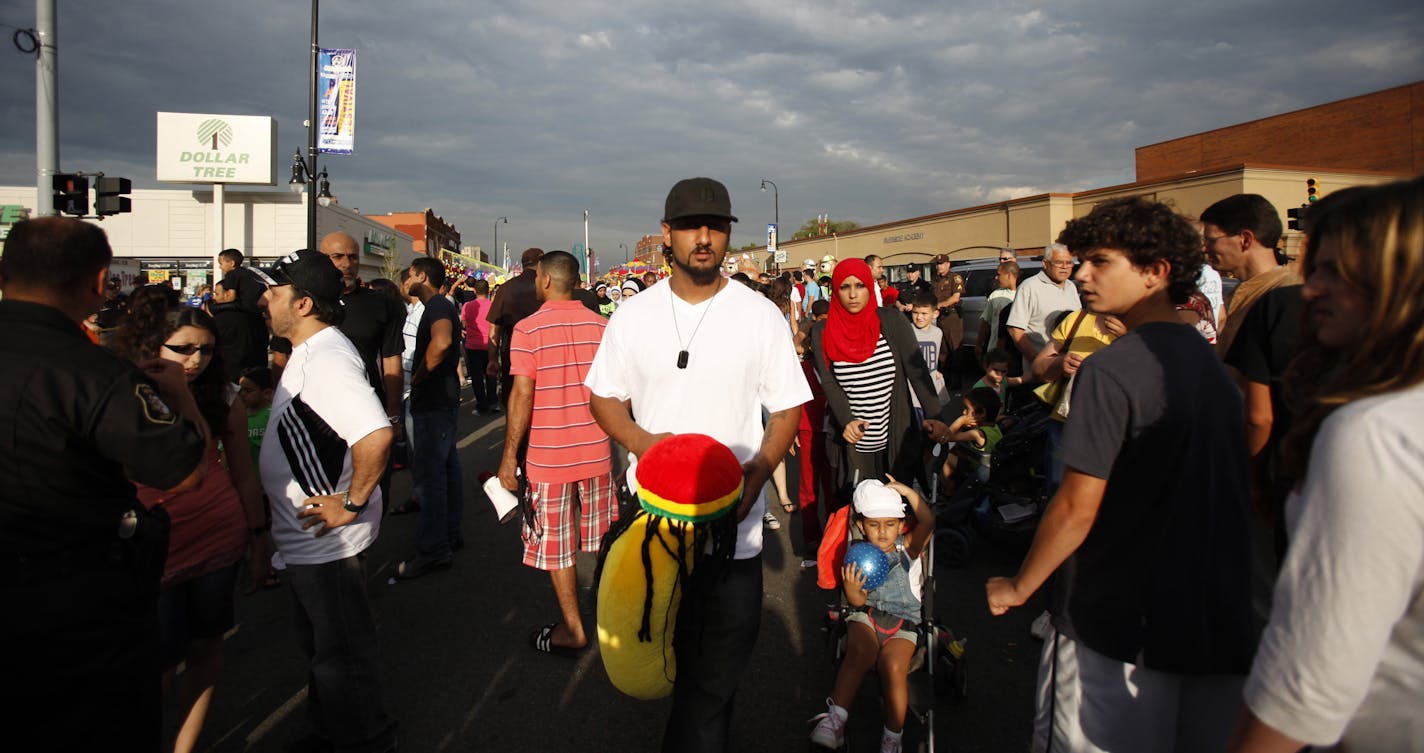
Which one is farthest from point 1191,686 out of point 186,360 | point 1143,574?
point 186,360

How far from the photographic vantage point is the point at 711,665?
244 centimetres

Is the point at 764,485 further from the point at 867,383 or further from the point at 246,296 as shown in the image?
the point at 246,296

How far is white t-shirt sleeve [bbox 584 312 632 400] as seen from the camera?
2.72 meters

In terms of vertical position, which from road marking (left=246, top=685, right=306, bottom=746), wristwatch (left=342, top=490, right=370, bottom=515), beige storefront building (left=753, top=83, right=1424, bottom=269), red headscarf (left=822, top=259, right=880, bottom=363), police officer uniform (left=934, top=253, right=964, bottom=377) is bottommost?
road marking (left=246, top=685, right=306, bottom=746)

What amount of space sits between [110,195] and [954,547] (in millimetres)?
13678

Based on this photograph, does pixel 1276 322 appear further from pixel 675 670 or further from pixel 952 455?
pixel 952 455

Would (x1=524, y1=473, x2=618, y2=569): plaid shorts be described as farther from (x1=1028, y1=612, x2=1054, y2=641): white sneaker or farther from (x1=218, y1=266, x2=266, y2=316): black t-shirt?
(x1=1028, y1=612, x2=1054, y2=641): white sneaker

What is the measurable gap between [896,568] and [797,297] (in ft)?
32.6

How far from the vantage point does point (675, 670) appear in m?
2.38

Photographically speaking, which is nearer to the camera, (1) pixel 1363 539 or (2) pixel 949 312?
(1) pixel 1363 539

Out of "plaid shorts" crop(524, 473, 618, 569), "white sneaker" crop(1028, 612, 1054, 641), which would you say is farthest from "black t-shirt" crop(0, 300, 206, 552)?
"white sneaker" crop(1028, 612, 1054, 641)

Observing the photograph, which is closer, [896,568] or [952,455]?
[896,568]

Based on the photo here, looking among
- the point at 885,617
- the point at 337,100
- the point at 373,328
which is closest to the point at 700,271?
the point at 885,617

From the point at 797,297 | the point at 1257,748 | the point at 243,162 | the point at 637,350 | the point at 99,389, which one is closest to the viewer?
the point at 1257,748
